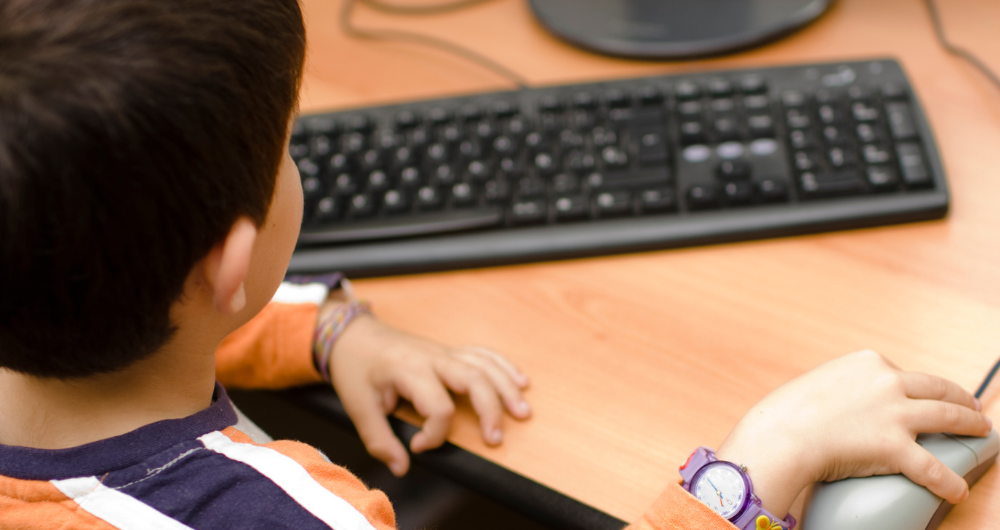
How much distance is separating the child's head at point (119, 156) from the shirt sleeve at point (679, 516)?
259 mm

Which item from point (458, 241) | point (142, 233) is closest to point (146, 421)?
point (142, 233)

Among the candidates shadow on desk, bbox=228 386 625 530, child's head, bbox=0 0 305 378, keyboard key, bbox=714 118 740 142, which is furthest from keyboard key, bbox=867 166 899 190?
child's head, bbox=0 0 305 378

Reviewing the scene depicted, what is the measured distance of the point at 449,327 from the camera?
551mm

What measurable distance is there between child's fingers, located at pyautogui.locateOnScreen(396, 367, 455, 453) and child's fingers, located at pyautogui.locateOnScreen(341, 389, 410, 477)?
0.07 feet

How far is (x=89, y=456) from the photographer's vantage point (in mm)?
378

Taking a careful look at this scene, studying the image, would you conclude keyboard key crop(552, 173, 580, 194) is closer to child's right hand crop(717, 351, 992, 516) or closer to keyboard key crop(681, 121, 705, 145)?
keyboard key crop(681, 121, 705, 145)

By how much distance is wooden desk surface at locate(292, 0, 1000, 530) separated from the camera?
45 cm

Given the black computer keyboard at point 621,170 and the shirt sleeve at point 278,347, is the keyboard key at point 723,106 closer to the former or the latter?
the black computer keyboard at point 621,170

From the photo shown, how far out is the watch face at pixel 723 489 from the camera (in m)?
0.40

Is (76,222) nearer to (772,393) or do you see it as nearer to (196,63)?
(196,63)

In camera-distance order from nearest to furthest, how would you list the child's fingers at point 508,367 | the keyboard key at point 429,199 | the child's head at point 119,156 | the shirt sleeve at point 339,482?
the child's head at point 119,156, the shirt sleeve at point 339,482, the child's fingers at point 508,367, the keyboard key at point 429,199

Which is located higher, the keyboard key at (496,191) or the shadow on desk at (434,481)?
the keyboard key at (496,191)

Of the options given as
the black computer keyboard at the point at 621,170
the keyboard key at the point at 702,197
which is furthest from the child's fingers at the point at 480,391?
the keyboard key at the point at 702,197

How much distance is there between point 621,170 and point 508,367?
189 mm
